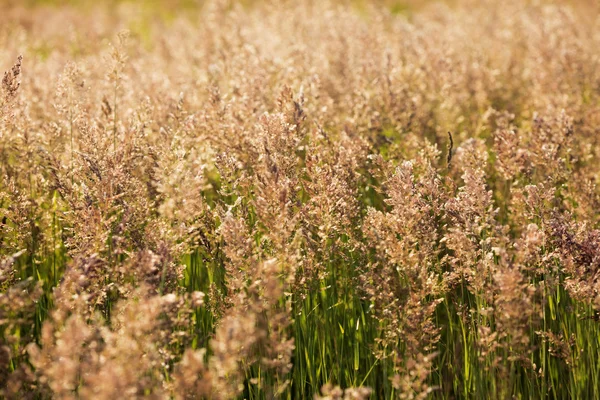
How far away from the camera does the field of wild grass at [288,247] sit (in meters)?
2.21

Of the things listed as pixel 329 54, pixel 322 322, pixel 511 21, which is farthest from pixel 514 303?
pixel 511 21

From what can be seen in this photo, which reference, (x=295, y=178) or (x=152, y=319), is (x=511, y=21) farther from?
(x=152, y=319)

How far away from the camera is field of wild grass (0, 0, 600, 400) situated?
2.21m

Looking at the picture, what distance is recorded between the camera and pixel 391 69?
441 centimetres

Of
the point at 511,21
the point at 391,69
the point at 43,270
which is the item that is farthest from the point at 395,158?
the point at 511,21

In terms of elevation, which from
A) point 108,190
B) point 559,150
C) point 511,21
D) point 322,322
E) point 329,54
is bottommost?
point 322,322

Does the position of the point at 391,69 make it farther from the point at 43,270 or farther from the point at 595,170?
the point at 43,270

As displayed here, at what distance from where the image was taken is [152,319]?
1.94 metres

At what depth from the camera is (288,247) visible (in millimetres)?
2436

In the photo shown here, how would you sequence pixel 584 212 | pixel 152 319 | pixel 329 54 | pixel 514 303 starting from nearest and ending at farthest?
pixel 152 319 → pixel 514 303 → pixel 584 212 → pixel 329 54

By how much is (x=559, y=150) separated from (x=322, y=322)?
1.67m

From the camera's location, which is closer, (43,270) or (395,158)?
(43,270)

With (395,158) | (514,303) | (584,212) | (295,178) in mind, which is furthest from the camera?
(395,158)

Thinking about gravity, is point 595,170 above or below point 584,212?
above
